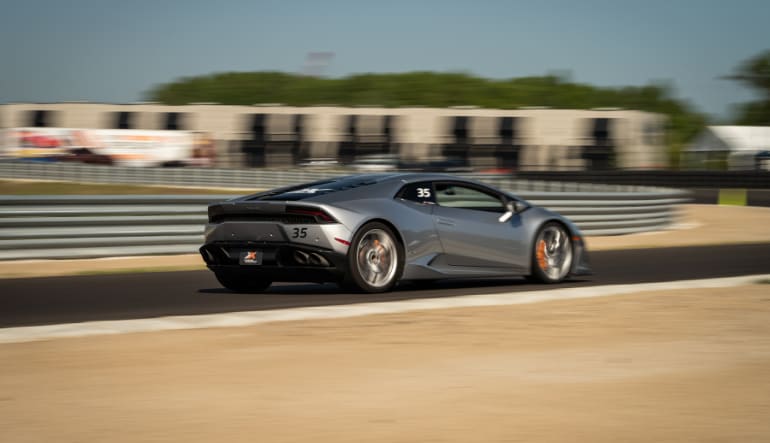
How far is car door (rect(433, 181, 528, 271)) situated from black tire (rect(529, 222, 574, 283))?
21 cm

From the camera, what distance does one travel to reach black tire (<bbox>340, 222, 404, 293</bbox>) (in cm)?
944

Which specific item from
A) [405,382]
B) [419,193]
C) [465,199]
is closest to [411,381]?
[405,382]

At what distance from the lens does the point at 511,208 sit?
1079 cm

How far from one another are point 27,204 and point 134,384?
29.5ft

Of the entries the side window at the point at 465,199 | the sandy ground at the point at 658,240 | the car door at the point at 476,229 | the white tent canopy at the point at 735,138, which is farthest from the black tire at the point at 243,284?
the white tent canopy at the point at 735,138

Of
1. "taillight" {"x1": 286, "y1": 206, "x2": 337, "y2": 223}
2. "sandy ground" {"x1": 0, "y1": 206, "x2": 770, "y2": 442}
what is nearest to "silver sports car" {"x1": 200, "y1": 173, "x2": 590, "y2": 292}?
"taillight" {"x1": 286, "y1": 206, "x2": 337, "y2": 223}

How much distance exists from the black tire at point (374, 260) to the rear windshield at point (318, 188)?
0.49 metres

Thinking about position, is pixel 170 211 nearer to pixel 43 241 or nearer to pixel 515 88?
pixel 43 241

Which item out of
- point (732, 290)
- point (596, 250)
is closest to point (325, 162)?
point (596, 250)

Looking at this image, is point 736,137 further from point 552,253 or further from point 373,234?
point 373,234

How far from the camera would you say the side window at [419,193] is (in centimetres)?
1004

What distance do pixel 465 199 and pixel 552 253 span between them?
1.10m

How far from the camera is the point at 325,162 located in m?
55.0

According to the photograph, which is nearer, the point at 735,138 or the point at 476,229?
the point at 476,229
